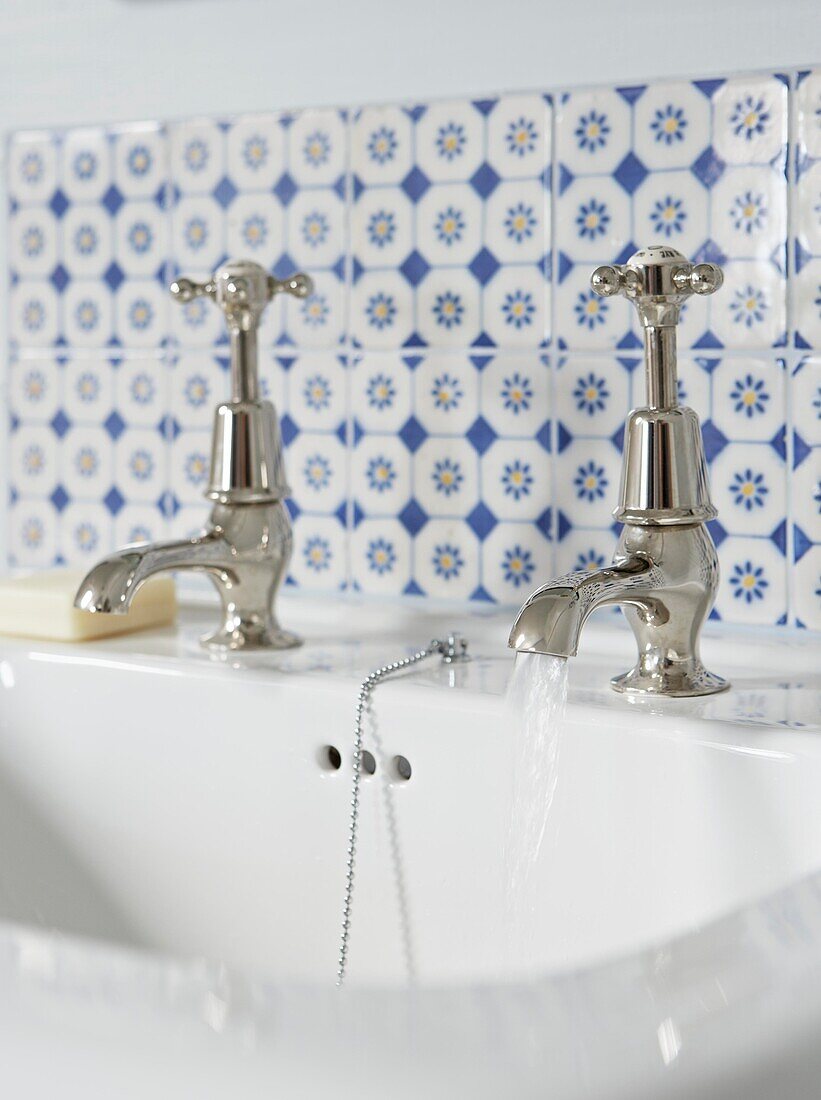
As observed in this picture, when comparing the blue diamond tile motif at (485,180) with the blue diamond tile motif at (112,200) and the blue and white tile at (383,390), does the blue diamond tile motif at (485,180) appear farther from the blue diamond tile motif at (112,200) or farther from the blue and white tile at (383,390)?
the blue diamond tile motif at (112,200)

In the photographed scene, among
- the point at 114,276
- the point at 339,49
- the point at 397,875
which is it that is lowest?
the point at 397,875

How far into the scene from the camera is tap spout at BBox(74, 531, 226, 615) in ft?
2.09

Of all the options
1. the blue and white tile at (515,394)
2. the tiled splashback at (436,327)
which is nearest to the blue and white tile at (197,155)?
the tiled splashback at (436,327)

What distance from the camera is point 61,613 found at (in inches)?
28.6

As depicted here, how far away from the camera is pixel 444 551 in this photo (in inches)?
31.5

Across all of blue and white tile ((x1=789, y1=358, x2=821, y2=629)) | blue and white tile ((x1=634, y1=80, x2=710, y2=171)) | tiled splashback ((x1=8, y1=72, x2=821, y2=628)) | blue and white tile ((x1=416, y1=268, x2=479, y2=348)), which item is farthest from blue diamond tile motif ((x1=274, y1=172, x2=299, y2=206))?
blue and white tile ((x1=789, y1=358, x2=821, y2=629))

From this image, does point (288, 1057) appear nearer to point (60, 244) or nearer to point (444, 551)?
point (444, 551)

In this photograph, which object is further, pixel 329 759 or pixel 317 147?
pixel 317 147

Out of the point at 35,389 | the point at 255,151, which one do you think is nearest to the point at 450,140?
the point at 255,151

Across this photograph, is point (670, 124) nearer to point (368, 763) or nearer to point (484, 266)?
point (484, 266)

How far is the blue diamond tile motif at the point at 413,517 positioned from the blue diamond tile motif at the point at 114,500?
207 millimetres

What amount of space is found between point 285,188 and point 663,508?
1.16 ft

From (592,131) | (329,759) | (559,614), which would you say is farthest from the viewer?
(592,131)

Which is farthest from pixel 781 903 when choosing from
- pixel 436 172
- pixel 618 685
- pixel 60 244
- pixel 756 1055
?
pixel 60 244
